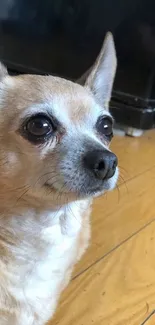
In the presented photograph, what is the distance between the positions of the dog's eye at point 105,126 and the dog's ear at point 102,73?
9 cm

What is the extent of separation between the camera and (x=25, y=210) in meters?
1.07

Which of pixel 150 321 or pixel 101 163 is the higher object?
pixel 101 163

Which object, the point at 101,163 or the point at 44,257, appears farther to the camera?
the point at 44,257

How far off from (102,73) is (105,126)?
0.60 feet

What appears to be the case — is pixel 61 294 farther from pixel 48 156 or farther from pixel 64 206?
pixel 48 156

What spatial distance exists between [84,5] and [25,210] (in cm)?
133

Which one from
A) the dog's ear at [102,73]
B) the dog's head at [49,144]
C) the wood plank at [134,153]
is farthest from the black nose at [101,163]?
the wood plank at [134,153]

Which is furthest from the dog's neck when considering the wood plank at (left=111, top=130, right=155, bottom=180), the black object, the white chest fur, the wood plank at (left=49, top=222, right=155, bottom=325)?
the black object

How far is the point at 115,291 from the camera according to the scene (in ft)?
4.50

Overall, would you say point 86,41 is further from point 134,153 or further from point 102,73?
point 102,73

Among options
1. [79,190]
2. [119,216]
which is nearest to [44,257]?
[79,190]

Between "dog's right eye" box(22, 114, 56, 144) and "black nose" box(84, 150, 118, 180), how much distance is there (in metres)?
0.10

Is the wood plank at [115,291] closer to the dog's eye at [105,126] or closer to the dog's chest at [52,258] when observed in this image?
the dog's chest at [52,258]

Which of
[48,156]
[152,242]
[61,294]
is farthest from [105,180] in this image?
[152,242]
